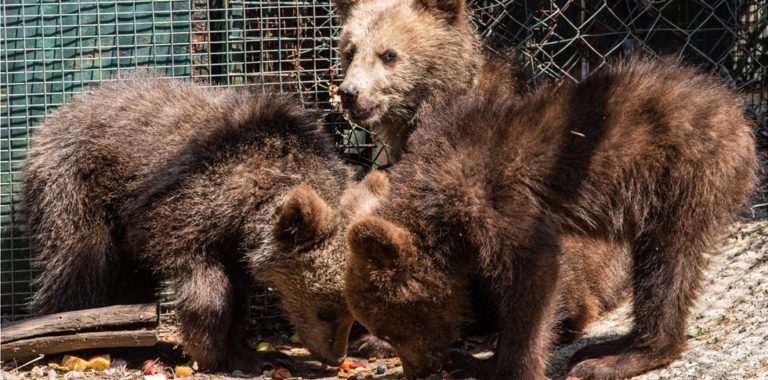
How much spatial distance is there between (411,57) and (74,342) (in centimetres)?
334

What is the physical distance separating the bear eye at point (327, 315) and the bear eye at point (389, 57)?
2.18m

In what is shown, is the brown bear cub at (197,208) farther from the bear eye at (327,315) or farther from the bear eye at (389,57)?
the bear eye at (389,57)

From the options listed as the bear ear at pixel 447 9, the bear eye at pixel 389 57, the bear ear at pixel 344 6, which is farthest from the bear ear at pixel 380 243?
the bear ear at pixel 344 6

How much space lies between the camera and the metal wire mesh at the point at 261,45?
8273 mm

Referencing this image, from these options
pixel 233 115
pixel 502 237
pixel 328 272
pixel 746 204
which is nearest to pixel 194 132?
pixel 233 115

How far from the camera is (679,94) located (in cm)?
654

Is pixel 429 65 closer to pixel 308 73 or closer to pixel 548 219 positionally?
pixel 308 73

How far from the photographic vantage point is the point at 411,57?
8328 mm

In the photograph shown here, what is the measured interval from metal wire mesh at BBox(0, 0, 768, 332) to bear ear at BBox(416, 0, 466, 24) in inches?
20.1

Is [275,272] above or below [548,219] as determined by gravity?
below

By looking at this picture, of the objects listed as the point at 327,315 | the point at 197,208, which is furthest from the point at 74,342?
the point at 327,315

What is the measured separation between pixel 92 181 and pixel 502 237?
3.08 m

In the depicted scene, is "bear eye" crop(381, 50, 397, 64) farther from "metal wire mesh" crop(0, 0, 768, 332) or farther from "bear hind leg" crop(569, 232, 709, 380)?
"bear hind leg" crop(569, 232, 709, 380)

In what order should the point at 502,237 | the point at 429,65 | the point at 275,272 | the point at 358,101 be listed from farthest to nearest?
the point at 429,65
the point at 358,101
the point at 275,272
the point at 502,237
